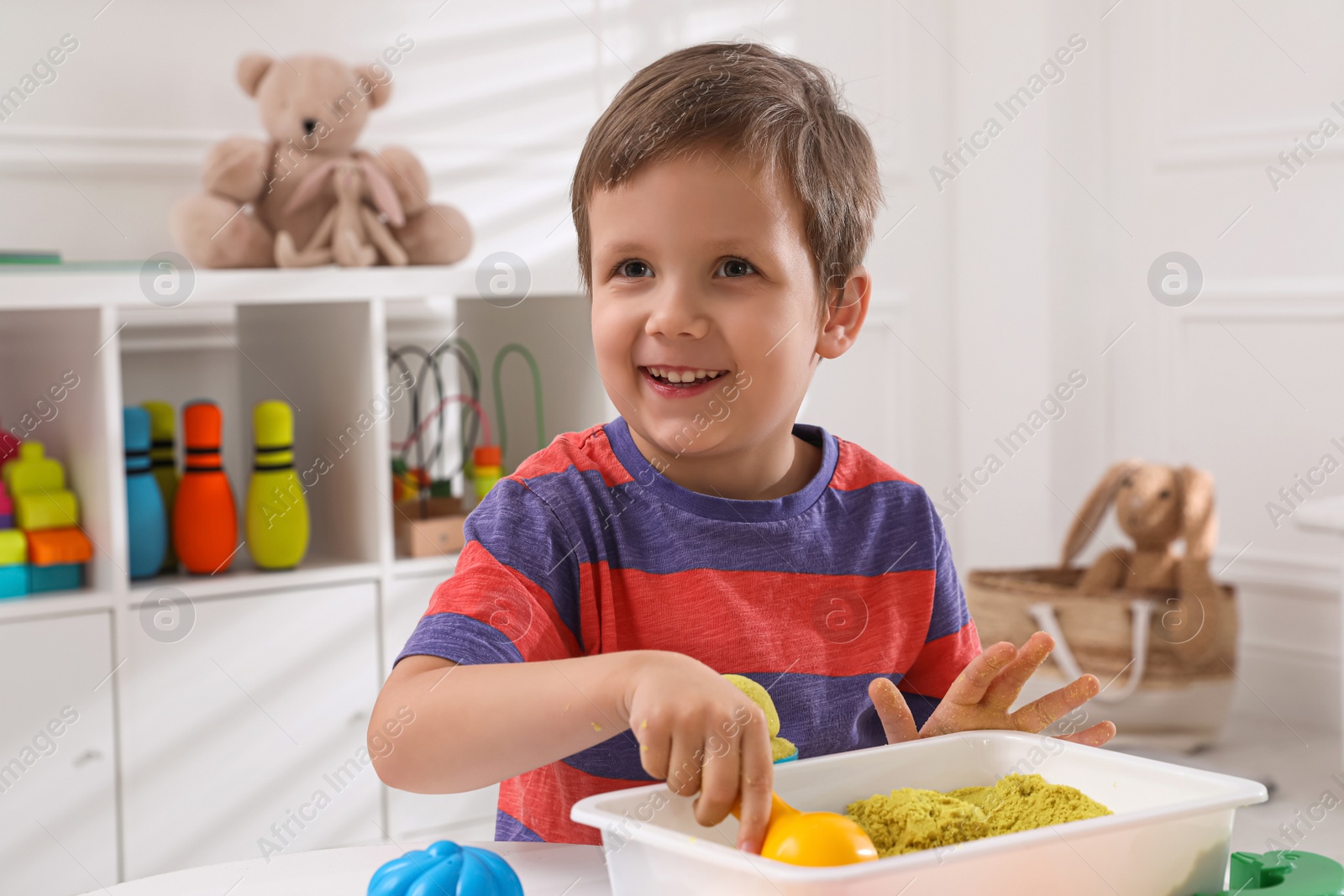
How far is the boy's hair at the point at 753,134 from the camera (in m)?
0.76

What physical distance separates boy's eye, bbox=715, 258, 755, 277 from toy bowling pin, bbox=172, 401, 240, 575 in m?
1.03

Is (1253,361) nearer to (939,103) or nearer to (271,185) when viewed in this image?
(939,103)

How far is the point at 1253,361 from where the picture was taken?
250 cm

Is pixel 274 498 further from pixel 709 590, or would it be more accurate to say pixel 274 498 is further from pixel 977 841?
pixel 977 841

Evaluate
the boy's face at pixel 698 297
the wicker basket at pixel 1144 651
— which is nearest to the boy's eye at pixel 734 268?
the boy's face at pixel 698 297

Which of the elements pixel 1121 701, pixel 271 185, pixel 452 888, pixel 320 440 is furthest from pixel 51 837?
pixel 1121 701

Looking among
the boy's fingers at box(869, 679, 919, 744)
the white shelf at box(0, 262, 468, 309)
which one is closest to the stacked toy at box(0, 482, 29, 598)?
the white shelf at box(0, 262, 468, 309)

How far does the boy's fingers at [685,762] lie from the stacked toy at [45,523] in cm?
124

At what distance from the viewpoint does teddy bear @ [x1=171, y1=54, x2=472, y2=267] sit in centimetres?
167

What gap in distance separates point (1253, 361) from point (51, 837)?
7.12ft

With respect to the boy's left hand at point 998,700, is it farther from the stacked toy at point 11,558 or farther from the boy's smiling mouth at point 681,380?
the stacked toy at point 11,558

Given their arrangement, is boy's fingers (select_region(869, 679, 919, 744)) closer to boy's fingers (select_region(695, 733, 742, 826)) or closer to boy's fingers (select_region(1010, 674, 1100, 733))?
boy's fingers (select_region(1010, 674, 1100, 733))

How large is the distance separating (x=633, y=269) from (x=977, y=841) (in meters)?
0.41

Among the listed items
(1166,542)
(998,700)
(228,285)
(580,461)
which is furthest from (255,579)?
(1166,542)
